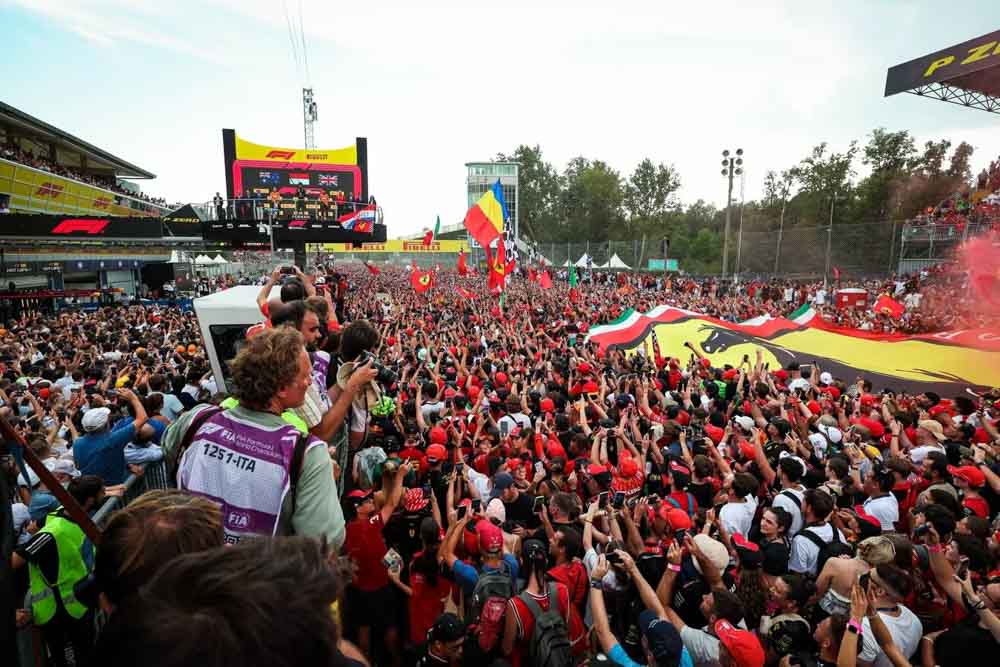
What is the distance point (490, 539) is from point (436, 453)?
178 centimetres

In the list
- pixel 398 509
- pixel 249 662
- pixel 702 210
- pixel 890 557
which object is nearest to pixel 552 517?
pixel 398 509

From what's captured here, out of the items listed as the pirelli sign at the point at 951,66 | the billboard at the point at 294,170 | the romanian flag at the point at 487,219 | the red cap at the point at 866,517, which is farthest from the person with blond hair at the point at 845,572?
the pirelli sign at the point at 951,66

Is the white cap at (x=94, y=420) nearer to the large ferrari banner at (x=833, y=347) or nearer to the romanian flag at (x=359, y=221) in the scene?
→ the large ferrari banner at (x=833, y=347)

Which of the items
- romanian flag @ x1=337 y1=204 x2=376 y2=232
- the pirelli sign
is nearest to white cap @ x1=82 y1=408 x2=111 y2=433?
romanian flag @ x1=337 y1=204 x2=376 y2=232

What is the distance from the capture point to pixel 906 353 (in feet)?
34.6

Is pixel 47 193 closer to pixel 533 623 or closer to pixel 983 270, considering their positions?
pixel 533 623

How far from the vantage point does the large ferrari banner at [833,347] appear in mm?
9547

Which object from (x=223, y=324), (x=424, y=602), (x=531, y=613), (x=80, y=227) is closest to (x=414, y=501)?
(x=424, y=602)

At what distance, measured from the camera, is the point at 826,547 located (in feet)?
12.4

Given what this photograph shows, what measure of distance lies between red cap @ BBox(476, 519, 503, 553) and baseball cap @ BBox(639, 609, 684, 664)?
1012 millimetres

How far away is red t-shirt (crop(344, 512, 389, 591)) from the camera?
144 inches

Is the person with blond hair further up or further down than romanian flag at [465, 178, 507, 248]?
further down

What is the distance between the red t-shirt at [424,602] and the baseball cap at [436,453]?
4.83ft

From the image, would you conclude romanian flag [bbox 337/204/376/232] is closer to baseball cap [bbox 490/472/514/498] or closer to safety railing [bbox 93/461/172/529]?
safety railing [bbox 93/461/172/529]
